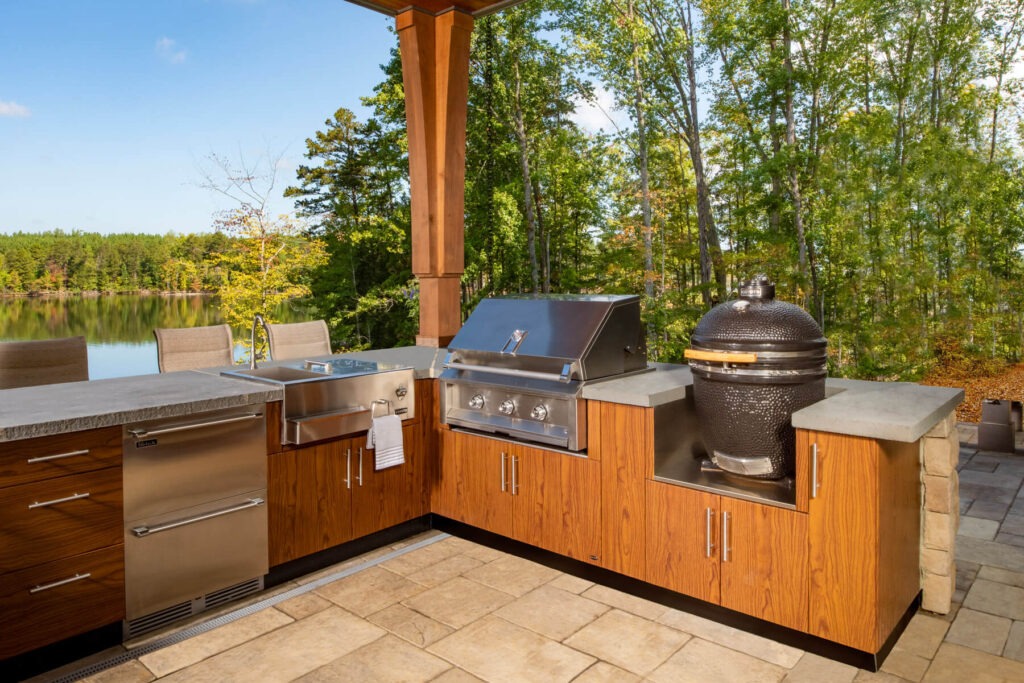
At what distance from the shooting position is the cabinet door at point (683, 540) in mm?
2383

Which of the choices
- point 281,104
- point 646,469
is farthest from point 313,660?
point 281,104

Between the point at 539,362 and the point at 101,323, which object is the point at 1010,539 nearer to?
the point at 539,362

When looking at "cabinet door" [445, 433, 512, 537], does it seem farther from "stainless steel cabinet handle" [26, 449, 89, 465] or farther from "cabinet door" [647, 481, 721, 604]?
"stainless steel cabinet handle" [26, 449, 89, 465]

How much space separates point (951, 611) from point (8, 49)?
867 cm

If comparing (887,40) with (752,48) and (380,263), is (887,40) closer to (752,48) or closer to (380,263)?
(752,48)

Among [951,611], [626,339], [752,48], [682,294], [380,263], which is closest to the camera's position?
[951,611]

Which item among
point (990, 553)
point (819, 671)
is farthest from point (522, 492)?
point (990, 553)

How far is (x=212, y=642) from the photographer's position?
7.75 ft

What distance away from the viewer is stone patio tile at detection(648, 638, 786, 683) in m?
2.10

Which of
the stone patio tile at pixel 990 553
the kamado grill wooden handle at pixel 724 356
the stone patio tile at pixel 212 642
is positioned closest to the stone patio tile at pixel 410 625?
the stone patio tile at pixel 212 642

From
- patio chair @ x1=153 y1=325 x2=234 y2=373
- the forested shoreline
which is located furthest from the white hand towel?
the forested shoreline

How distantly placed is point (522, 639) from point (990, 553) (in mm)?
2315

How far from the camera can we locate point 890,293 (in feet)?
26.4

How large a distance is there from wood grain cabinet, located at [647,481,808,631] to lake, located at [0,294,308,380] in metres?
6.13
